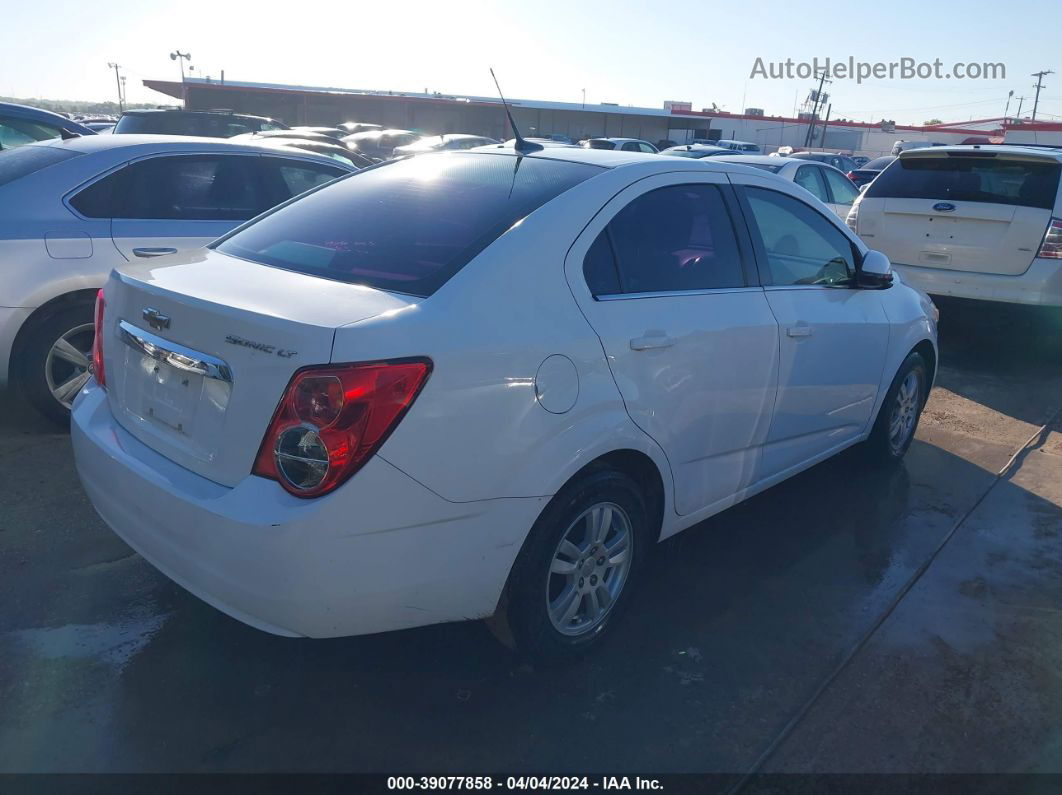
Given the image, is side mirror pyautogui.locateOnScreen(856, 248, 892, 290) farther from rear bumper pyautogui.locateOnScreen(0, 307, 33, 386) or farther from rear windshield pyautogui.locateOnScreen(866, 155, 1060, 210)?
rear bumper pyautogui.locateOnScreen(0, 307, 33, 386)

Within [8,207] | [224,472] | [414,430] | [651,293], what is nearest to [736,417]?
[651,293]

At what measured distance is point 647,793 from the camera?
2502 mm

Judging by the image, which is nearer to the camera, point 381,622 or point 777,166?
point 381,622

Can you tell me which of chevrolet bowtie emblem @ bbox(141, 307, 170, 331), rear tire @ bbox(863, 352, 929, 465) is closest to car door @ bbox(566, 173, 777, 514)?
chevrolet bowtie emblem @ bbox(141, 307, 170, 331)

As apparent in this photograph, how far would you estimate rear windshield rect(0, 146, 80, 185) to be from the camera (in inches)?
183

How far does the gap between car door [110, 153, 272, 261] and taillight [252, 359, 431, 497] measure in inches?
118

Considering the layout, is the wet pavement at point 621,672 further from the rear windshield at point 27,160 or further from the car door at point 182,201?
the rear windshield at point 27,160

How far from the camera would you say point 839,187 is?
11.6 meters

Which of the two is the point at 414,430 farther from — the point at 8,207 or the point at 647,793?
the point at 8,207

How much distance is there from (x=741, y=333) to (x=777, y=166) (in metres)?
7.32

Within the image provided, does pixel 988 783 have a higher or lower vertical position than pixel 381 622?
lower

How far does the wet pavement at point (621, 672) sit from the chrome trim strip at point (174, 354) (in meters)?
1.08

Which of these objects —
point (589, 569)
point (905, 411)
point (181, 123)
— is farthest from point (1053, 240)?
point (181, 123)

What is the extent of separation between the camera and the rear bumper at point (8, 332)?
4.41 meters
